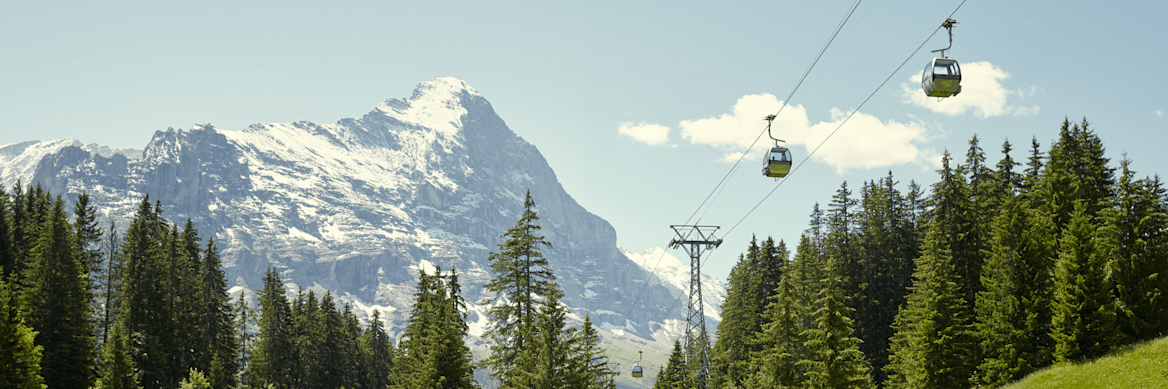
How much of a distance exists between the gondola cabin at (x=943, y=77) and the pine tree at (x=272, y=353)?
6110 centimetres

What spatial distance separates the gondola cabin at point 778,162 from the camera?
32656 mm

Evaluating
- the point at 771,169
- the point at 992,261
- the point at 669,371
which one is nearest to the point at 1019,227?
the point at 992,261

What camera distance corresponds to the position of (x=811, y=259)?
58.8 m

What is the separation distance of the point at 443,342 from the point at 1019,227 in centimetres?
3263

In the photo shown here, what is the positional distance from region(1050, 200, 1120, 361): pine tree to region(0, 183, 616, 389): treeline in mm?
24000

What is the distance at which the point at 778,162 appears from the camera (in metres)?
32.7

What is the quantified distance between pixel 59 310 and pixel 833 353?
161 feet

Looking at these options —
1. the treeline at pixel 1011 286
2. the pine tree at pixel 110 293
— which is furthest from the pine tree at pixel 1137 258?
the pine tree at pixel 110 293

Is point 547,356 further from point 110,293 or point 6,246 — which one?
point 6,246

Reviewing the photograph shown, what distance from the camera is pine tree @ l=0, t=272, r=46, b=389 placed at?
1631 inches

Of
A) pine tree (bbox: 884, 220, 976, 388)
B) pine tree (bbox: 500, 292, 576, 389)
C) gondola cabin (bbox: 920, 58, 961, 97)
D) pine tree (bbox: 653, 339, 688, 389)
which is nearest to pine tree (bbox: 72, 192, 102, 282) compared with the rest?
pine tree (bbox: 500, 292, 576, 389)

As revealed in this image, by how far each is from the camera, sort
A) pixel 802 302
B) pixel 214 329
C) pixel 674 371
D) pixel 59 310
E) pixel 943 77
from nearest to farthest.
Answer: pixel 943 77, pixel 59 310, pixel 802 302, pixel 214 329, pixel 674 371

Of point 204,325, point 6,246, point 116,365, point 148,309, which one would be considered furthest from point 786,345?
point 6,246

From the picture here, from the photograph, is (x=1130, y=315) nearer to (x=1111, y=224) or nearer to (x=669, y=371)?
(x=1111, y=224)
